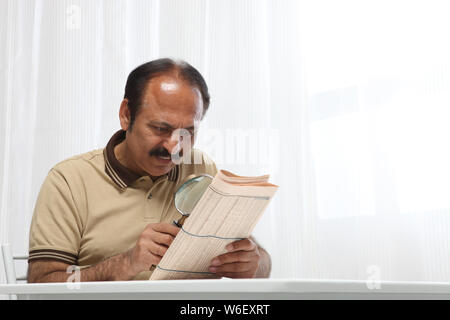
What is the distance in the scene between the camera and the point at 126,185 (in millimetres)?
1046

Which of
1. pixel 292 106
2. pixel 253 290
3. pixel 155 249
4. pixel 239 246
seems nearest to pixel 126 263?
pixel 155 249

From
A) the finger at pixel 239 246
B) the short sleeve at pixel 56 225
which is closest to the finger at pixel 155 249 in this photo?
the finger at pixel 239 246

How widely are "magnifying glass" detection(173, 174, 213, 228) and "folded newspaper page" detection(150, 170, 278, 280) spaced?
8 cm

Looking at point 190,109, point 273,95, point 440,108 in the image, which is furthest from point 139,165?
point 440,108

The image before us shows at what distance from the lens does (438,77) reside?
4.25 feet

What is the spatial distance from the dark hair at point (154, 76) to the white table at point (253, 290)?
673 millimetres

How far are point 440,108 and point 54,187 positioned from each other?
0.97 meters

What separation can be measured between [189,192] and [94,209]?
36 centimetres

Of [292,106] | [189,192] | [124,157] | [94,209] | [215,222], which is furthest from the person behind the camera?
[292,106]

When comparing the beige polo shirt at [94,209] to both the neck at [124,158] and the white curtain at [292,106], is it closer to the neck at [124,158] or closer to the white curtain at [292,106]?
the neck at [124,158]

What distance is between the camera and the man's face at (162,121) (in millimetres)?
1049

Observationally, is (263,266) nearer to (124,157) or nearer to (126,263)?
(126,263)
